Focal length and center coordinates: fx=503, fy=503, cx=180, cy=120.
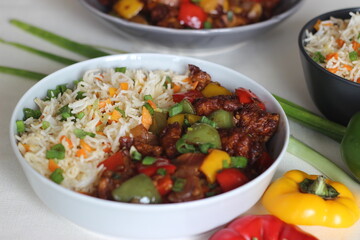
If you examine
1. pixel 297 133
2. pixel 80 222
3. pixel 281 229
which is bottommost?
pixel 297 133

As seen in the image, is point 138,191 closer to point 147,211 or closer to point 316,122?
point 147,211

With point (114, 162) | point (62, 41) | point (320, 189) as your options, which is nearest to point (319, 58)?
point (320, 189)

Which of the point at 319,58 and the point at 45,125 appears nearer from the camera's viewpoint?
the point at 45,125

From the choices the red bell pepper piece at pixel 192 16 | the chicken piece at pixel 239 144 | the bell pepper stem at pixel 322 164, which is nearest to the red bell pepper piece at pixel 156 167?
the chicken piece at pixel 239 144

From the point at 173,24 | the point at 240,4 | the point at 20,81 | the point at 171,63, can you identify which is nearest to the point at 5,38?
the point at 20,81

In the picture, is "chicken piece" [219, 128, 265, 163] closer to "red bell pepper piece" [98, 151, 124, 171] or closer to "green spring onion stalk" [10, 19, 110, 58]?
"red bell pepper piece" [98, 151, 124, 171]

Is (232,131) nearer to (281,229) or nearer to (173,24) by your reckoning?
(281,229)
